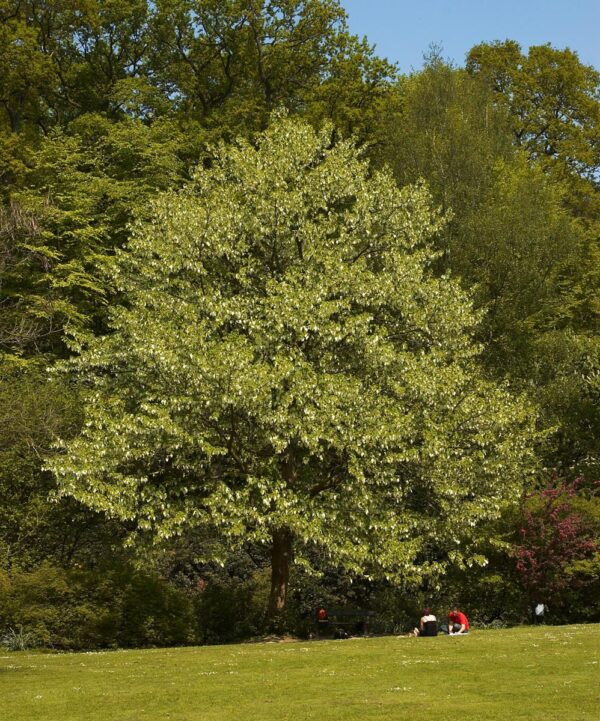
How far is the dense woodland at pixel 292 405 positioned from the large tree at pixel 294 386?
0.28 ft

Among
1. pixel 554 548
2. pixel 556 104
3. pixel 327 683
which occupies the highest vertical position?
pixel 556 104

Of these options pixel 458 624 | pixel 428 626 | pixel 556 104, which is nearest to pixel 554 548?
pixel 458 624

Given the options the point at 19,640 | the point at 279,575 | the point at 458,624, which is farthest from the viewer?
the point at 279,575

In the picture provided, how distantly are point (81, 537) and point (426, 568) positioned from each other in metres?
12.1

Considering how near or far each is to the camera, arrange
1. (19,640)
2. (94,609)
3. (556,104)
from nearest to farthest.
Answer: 1. (19,640)
2. (94,609)
3. (556,104)

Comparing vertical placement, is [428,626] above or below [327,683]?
above

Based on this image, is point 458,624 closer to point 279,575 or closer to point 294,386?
point 279,575

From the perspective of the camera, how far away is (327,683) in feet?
57.5

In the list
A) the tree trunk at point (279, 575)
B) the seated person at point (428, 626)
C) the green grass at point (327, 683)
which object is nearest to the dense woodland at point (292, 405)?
the tree trunk at point (279, 575)

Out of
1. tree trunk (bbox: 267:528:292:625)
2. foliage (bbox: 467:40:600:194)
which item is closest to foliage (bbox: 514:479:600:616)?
tree trunk (bbox: 267:528:292:625)

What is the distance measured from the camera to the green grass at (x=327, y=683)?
14.7 m

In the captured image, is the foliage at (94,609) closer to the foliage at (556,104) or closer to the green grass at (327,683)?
the green grass at (327,683)

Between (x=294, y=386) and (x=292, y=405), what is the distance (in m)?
0.93

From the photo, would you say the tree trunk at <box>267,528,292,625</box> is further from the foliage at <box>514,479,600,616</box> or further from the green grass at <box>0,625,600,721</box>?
the foliage at <box>514,479,600,616</box>
